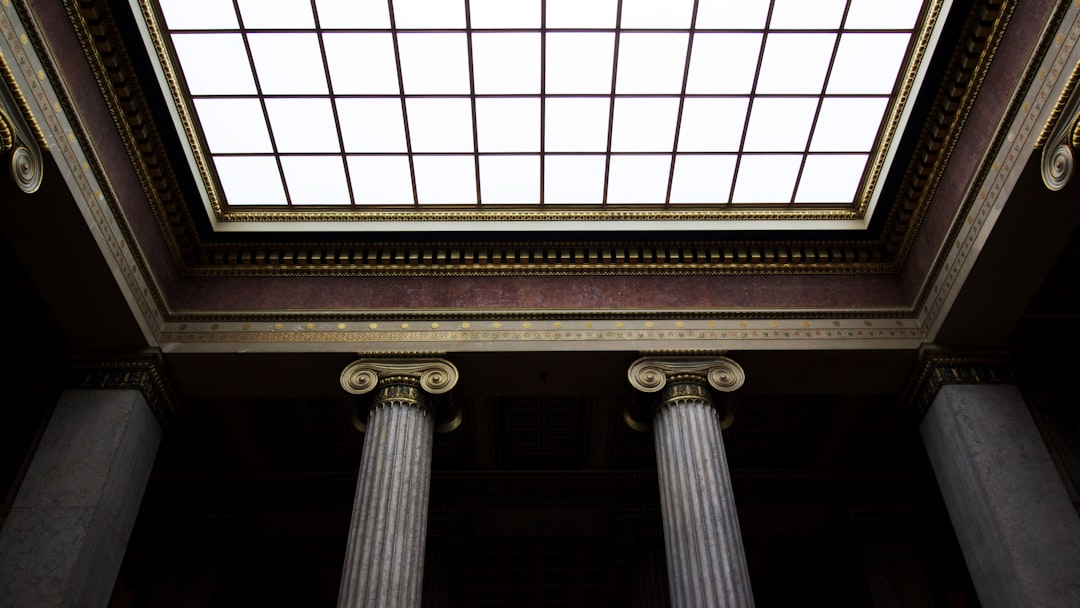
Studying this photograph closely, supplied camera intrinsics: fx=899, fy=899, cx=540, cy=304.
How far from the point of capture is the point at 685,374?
37.5 ft

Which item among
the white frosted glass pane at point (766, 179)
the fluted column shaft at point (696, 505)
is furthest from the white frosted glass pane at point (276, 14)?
the fluted column shaft at point (696, 505)

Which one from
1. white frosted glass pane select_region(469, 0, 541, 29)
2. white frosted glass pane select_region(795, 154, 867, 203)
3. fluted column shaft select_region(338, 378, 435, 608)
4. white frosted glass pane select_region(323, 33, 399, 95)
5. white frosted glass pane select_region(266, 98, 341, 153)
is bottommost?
fluted column shaft select_region(338, 378, 435, 608)

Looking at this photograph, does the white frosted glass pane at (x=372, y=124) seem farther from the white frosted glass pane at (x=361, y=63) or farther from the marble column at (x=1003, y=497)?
the marble column at (x=1003, y=497)

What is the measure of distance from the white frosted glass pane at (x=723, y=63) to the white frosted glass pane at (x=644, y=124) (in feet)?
1.45

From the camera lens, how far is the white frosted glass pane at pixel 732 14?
425 inches

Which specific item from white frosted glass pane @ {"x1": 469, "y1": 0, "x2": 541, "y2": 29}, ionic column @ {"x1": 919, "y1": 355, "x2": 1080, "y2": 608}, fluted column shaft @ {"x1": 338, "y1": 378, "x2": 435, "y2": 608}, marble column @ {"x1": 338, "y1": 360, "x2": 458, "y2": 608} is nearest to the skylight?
white frosted glass pane @ {"x1": 469, "y1": 0, "x2": 541, "y2": 29}

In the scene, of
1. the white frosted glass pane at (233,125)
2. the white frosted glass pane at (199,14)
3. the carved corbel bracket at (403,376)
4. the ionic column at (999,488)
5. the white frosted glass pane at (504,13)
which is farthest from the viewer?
the white frosted glass pane at (233,125)

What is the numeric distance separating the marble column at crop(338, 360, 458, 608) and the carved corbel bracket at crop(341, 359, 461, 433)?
1 centimetres

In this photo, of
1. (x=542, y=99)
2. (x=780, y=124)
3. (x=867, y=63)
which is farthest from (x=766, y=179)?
(x=542, y=99)

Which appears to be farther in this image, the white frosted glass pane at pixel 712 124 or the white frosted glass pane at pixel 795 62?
the white frosted glass pane at pixel 712 124

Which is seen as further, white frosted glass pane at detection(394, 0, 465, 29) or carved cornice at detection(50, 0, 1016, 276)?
carved cornice at detection(50, 0, 1016, 276)

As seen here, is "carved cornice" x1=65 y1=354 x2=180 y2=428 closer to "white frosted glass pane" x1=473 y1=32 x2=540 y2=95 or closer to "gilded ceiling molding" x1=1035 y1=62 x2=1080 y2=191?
"white frosted glass pane" x1=473 y1=32 x2=540 y2=95

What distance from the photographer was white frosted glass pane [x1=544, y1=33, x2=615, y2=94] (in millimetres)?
11188

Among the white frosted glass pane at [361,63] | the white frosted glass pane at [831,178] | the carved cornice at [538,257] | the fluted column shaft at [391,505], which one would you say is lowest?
the fluted column shaft at [391,505]
